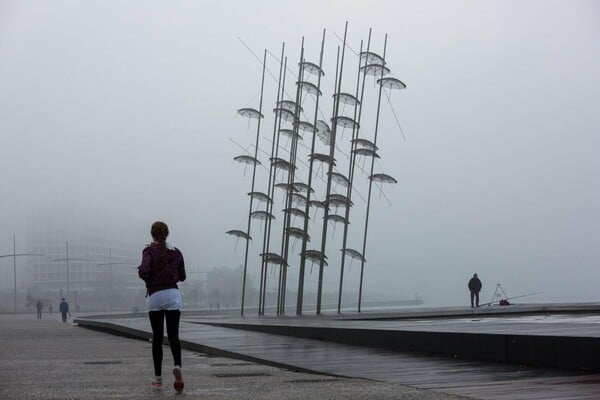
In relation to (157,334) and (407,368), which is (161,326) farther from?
(407,368)

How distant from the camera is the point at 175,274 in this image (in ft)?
31.8

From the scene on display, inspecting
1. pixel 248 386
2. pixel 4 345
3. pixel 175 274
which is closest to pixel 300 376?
A: pixel 248 386

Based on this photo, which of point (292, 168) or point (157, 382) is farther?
point (292, 168)

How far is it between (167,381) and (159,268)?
155 centimetres

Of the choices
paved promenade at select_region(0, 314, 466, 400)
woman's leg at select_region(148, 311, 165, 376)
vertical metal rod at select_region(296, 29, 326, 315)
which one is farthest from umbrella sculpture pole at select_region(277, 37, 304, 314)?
woman's leg at select_region(148, 311, 165, 376)

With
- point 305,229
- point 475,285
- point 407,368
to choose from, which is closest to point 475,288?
point 475,285

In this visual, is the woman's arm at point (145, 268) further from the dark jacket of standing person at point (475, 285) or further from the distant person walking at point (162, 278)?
the dark jacket of standing person at point (475, 285)

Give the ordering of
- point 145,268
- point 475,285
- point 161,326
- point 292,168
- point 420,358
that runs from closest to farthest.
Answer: point 145,268 → point 161,326 → point 420,358 → point 475,285 → point 292,168

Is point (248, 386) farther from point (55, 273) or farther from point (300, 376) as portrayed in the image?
point (55, 273)

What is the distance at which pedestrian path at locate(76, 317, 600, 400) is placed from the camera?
8.75 meters

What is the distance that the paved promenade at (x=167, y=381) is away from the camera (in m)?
8.91

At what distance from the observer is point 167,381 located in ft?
34.4

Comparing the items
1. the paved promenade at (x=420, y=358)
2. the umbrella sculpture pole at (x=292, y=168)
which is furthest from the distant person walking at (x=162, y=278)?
the umbrella sculpture pole at (x=292, y=168)

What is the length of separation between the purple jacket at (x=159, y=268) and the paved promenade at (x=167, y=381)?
1.04m
